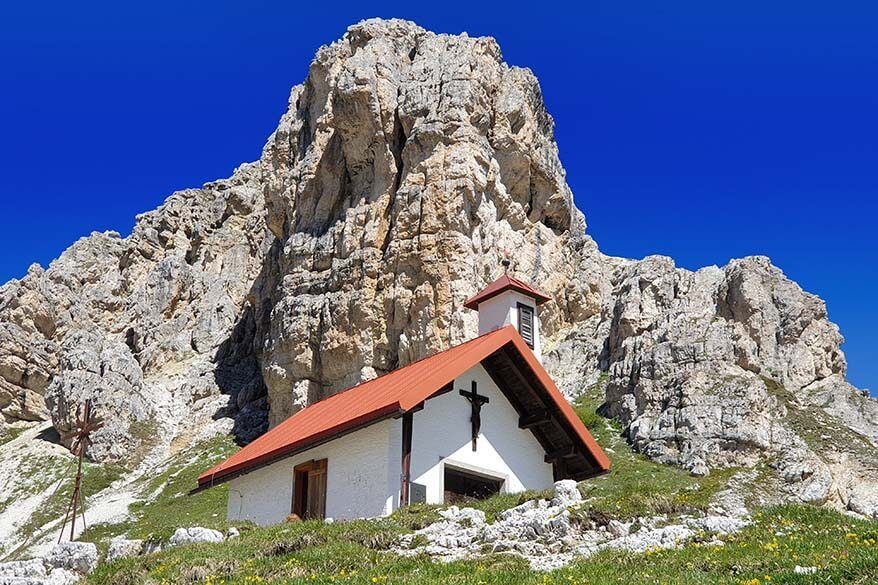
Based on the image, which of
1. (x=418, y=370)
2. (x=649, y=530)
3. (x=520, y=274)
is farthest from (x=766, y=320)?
(x=649, y=530)

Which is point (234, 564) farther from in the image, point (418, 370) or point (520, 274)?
point (520, 274)

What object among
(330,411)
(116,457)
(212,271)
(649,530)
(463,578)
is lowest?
(463,578)

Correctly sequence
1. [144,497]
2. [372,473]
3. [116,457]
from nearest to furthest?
1. [372,473]
2. [144,497]
3. [116,457]

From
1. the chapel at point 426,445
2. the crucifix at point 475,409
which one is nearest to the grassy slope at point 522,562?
the chapel at point 426,445

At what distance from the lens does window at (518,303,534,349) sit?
31.3 m

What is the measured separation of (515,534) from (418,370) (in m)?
11.5

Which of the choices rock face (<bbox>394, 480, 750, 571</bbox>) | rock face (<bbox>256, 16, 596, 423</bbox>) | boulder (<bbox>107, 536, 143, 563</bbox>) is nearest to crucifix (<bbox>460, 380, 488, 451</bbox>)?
rock face (<bbox>394, 480, 750, 571</bbox>)

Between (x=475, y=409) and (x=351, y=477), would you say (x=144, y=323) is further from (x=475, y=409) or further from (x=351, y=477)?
(x=351, y=477)

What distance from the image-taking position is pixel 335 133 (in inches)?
3206

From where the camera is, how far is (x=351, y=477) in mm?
24656

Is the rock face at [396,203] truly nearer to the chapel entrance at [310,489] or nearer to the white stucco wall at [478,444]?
the white stucco wall at [478,444]

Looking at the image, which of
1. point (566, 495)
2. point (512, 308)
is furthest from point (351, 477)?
point (512, 308)

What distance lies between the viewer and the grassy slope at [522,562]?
40.0 feet

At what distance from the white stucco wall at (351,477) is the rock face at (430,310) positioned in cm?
3120
